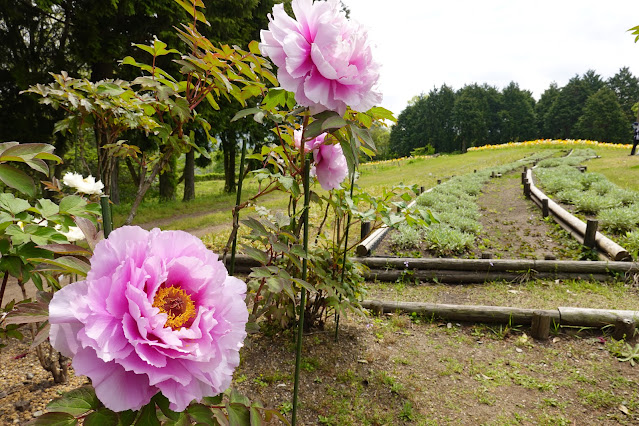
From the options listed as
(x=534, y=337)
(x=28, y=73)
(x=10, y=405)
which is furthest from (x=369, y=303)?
(x=28, y=73)

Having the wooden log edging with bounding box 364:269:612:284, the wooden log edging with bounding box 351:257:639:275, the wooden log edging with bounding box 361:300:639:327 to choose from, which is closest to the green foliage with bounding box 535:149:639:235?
the wooden log edging with bounding box 351:257:639:275

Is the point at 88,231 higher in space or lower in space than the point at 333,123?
lower

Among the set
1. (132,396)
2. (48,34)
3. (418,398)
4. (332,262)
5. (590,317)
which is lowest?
(418,398)

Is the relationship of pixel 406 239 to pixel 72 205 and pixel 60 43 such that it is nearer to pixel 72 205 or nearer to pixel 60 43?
pixel 72 205

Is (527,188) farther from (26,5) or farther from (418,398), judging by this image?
(26,5)

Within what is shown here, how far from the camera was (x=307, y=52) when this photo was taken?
851 mm

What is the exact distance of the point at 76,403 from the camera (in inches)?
26.5

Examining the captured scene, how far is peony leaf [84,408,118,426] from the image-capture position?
2.04 feet

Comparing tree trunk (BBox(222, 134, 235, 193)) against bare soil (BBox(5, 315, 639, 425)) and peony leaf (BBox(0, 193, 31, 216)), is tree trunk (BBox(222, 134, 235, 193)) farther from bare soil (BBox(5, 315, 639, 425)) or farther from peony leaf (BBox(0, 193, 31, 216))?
peony leaf (BBox(0, 193, 31, 216))

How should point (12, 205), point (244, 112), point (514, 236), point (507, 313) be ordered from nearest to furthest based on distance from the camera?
point (12, 205) < point (244, 112) < point (507, 313) < point (514, 236)

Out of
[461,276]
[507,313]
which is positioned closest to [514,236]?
[461,276]

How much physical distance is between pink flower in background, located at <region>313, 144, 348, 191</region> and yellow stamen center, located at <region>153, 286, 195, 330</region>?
0.76 meters

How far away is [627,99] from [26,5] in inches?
2629

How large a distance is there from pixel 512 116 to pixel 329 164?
176ft
